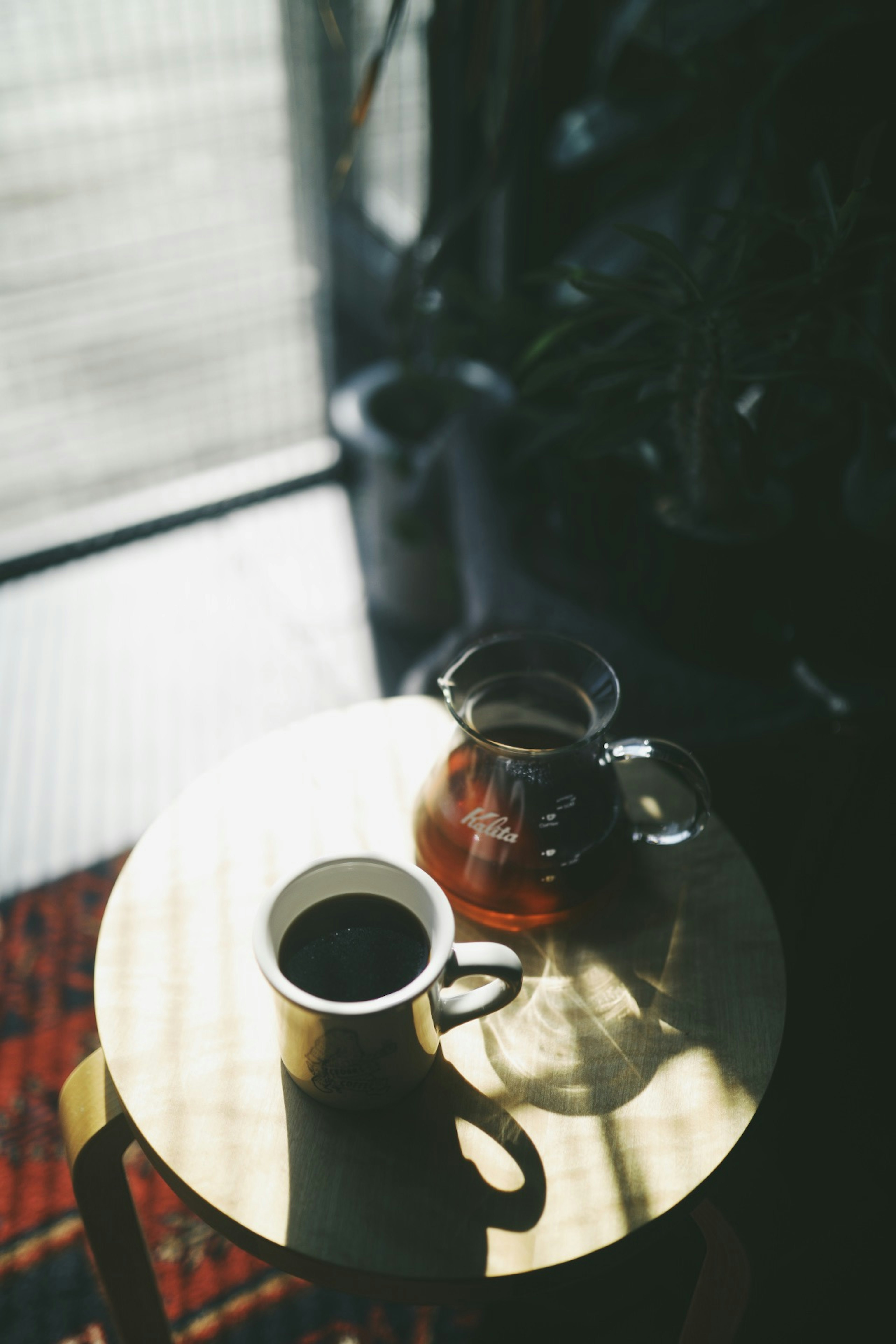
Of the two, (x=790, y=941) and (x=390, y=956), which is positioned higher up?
(x=390, y=956)

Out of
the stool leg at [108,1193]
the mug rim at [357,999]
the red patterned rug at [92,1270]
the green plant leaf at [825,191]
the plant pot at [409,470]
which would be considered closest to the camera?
the mug rim at [357,999]

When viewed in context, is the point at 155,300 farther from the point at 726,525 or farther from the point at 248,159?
the point at 726,525

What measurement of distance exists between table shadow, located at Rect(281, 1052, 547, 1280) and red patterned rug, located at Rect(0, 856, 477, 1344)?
0.51 metres

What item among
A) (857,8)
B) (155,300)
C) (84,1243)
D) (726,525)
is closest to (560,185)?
(857,8)

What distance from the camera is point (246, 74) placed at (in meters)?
1.73

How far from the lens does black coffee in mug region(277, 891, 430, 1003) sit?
0.62 metres

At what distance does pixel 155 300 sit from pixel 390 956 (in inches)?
66.4

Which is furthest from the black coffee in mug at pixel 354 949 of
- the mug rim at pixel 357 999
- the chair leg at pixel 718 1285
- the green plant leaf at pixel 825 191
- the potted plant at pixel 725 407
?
the green plant leaf at pixel 825 191

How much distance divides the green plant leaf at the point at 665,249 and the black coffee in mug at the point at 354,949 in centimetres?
62

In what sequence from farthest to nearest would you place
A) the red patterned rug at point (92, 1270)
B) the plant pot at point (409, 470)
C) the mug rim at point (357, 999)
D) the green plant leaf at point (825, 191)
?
1. the plant pot at point (409, 470)
2. the red patterned rug at point (92, 1270)
3. the green plant leaf at point (825, 191)
4. the mug rim at point (357, 999)

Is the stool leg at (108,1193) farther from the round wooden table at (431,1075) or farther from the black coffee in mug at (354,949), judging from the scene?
the black coffee in mug at (354,949)

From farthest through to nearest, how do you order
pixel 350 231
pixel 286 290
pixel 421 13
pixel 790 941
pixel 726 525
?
pixel 350 231
pixel 286 290
pixel 421 13
pixel 726 525
pixel 790 941

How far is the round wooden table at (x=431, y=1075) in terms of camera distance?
23.6 inches

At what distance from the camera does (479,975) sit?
65cm
